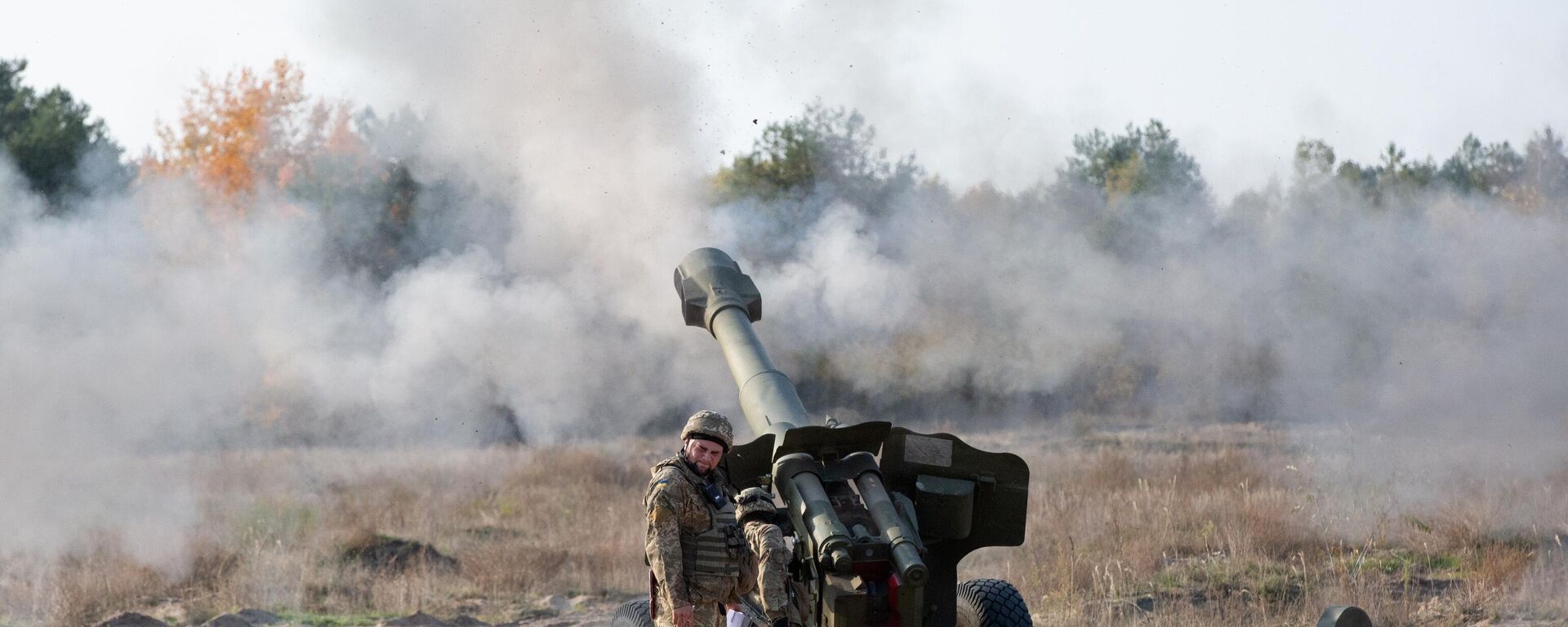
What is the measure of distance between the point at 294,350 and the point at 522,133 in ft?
9.98

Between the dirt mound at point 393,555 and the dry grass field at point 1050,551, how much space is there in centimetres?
3

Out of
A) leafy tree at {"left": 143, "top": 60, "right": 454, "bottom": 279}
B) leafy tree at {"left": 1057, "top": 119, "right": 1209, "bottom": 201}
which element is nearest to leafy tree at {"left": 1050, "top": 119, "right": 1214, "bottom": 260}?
leafy tree at {"left": 1057, "top": 119, "right": 1209, "bottom": 201}

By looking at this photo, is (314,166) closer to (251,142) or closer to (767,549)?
(251,142)

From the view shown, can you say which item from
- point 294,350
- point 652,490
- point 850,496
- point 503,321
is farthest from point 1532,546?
point 294,350

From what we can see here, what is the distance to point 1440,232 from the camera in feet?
50.8

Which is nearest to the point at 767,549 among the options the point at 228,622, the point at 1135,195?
the point at 228,622

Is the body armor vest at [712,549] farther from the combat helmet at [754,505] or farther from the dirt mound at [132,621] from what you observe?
the dirt mound at [132,621]

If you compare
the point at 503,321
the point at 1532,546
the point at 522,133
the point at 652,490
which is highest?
the point at 522,133

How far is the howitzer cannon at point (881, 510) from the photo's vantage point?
6.65 meters

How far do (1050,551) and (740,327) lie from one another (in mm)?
3696

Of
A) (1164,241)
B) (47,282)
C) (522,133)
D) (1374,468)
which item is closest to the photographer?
(47,282)

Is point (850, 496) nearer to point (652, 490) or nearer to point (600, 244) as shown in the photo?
point (652, 490)

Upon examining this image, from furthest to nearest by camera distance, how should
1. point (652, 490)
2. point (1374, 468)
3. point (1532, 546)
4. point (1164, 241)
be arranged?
point (1164, 241) → point (1374, 468) → point (1532, 546) → point (652, 490)

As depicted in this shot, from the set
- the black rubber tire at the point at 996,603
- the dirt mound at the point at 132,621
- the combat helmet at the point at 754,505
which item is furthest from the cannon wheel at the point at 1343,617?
the dirt mound at the point at 132,621
